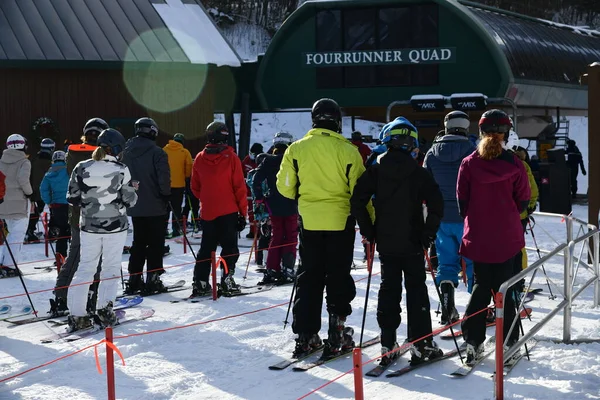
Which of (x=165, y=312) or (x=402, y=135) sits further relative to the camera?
(x=165, y=312)

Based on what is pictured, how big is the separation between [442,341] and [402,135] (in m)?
1.94

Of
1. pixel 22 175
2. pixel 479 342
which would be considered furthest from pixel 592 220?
pixel 22 175

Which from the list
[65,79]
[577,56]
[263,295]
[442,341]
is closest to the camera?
[442,341]

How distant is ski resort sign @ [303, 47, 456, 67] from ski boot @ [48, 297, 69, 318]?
1631 centimetres

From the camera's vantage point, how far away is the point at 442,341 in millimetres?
7320

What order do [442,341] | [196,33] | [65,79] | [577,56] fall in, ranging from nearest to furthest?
[442,341]
[65,79]
[196,33]
[577,56]

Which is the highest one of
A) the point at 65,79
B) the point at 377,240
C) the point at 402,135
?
the point at 65,79

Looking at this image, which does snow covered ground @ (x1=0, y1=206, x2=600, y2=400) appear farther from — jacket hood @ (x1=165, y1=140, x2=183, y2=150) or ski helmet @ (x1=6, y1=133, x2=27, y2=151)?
jacket hood @ (x1=165, y1=140, x2=183, y2=150)

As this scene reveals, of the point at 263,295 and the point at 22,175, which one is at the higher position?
the point at 22,175

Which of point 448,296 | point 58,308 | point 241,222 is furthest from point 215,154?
point 448,296

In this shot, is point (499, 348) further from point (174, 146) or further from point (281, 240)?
point (174, 146)

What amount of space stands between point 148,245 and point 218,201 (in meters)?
1.05

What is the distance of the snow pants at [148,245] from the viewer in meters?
9.80

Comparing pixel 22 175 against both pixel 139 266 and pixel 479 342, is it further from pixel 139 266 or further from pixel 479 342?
pixel 479 342
